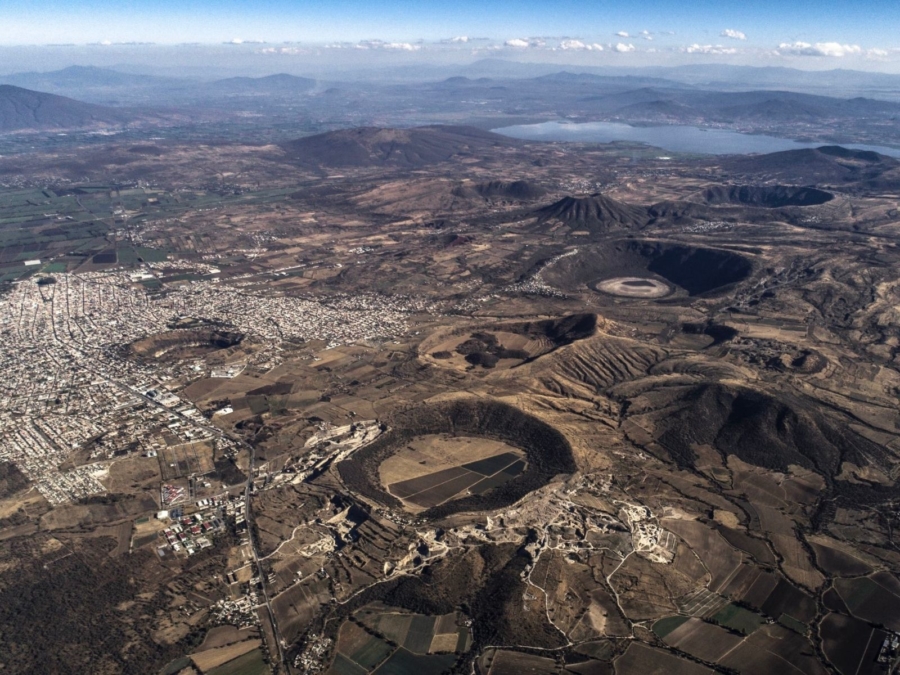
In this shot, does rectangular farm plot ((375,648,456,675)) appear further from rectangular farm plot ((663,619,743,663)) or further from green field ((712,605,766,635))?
green field ((712,605,766,635))

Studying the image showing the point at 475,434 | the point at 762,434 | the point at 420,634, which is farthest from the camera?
the point at 475,434

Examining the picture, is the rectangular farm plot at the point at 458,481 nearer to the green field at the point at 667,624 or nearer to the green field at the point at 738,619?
the green field at the point at 667,624

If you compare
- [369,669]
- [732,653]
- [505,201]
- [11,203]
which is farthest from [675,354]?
[11,203]

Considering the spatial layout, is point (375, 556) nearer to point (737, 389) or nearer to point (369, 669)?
point (369, 669)

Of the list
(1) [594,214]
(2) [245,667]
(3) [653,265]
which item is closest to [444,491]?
(2) [245,667]

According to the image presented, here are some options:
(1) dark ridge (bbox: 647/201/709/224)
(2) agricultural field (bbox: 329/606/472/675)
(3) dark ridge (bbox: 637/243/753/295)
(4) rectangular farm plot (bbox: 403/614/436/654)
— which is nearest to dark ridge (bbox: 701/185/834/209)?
(1) dark ridge (bbox: 647/201/709/224)

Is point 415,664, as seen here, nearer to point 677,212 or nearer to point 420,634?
point 420,634
